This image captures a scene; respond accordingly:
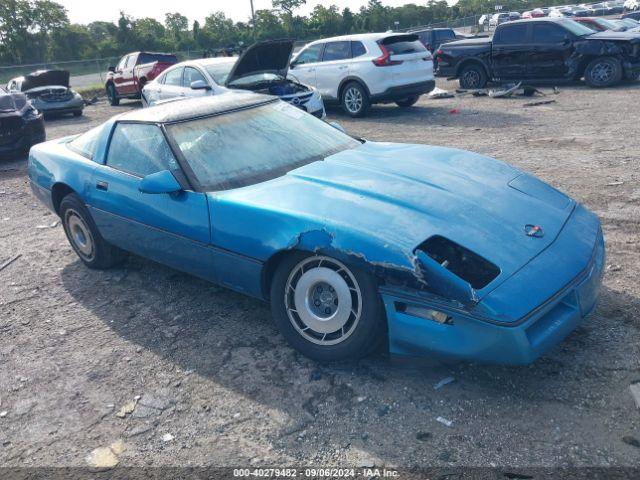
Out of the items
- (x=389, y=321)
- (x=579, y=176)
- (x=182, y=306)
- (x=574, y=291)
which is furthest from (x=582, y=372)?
(x=579, y=176)

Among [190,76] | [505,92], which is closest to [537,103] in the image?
[505,92]

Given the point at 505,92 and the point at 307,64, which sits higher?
the point at 307,64

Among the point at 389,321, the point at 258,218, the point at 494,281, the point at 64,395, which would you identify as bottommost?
the point at 64,395

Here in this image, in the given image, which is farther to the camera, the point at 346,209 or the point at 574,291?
the point at 346,209

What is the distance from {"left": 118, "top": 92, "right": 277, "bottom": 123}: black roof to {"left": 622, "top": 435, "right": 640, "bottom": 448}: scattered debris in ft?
10.7

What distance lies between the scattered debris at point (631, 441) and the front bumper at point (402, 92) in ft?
31.8

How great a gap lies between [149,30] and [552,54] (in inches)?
1951

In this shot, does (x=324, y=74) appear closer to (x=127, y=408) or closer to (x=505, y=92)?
(x=505, y=92)

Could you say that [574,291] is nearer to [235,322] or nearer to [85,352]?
[235,322]

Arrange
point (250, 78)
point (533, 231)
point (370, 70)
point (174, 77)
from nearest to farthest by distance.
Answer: point (533, 231), point (250, 78), point (174, 77), point (370, 70)

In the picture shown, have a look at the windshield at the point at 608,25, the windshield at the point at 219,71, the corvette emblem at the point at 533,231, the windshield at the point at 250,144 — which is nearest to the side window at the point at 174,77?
the windshield at the point at 219,71

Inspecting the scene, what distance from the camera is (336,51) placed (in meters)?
12.1

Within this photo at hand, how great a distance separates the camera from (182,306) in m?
4.12

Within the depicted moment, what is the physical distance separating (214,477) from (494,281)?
157 cm
